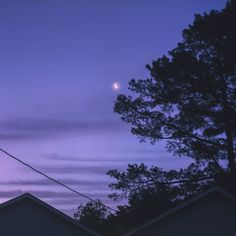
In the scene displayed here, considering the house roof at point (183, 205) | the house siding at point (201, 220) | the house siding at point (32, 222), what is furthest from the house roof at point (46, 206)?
the house siding at point (201, 220)

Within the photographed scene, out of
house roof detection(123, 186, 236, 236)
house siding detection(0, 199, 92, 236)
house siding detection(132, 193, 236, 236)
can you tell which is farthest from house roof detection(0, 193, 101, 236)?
house siding detection(132, 193, 236, 236)

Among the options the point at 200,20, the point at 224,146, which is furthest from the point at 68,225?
the point at 200,20

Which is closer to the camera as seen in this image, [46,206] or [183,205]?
[183,205]

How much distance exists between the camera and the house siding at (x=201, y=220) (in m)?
19.7

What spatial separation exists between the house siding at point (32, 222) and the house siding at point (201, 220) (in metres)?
4.17

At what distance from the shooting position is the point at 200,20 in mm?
27797

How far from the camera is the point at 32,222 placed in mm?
22016

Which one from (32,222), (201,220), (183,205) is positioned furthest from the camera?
(32,222)

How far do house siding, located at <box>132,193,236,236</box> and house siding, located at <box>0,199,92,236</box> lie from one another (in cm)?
417

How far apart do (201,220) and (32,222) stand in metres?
8.04

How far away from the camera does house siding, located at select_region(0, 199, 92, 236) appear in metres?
21.8

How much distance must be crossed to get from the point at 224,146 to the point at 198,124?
76.8 inches

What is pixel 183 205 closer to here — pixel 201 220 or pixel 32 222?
pixel 201 220

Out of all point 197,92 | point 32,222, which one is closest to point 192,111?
point 197,92
